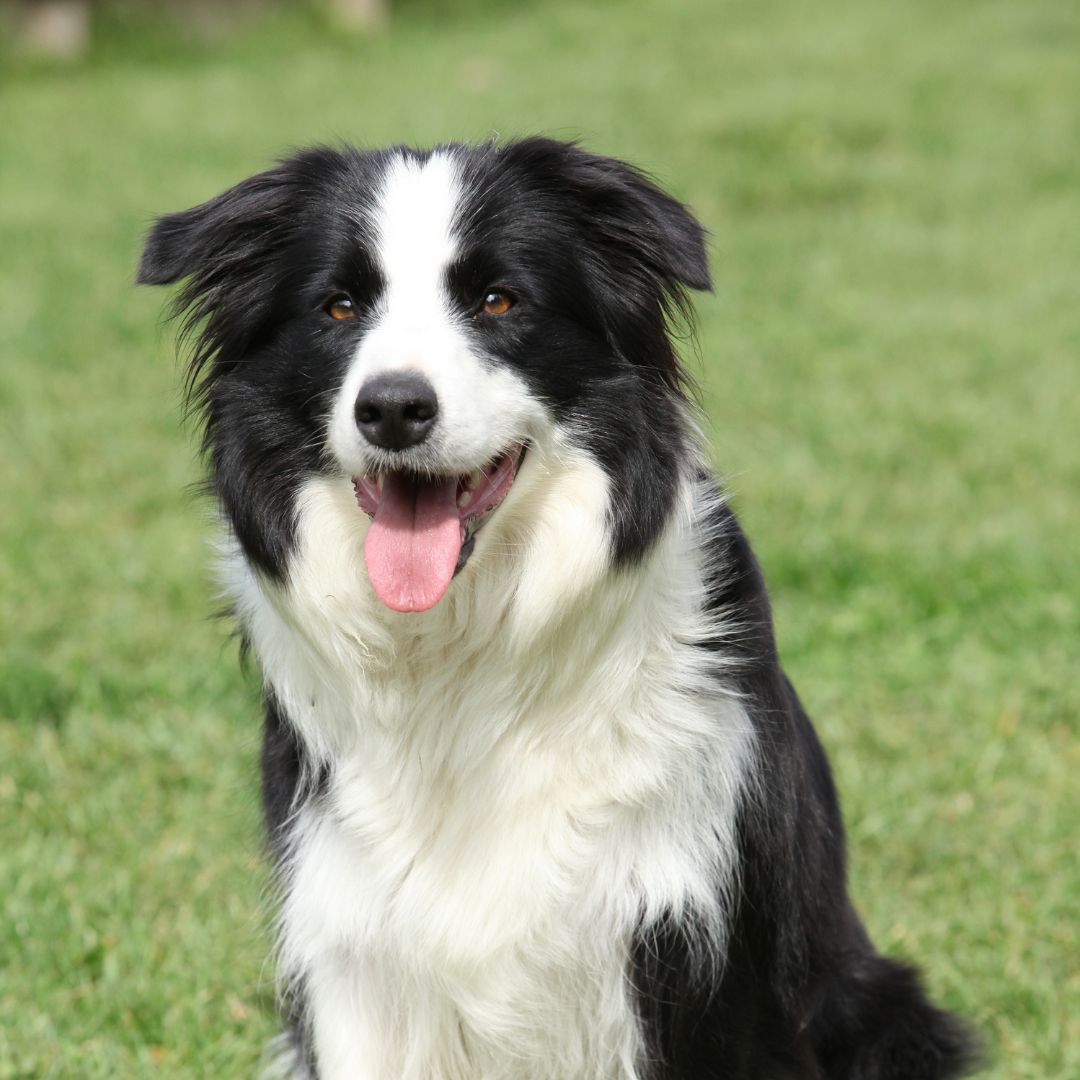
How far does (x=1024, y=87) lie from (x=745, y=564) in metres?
11.4

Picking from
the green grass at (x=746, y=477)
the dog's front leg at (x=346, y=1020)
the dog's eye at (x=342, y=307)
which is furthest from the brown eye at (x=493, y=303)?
the dog's front leg at (x=346, y=1020)

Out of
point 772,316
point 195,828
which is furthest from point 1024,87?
point 195,828

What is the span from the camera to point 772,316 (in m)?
8.62

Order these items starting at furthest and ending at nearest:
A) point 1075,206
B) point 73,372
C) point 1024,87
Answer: point 1024,87 → point 1075,206 → point 73,372

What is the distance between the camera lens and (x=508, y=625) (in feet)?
9.07

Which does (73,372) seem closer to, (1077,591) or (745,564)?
(1077,591)

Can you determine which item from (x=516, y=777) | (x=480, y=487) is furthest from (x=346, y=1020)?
(x=480, y=487)

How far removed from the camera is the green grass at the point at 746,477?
383cm

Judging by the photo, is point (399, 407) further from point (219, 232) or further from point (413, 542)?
point (219, 232)

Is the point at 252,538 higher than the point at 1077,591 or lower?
higher

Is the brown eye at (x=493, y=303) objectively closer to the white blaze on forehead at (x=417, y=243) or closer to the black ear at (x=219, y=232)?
the white blaze on forehead at (x=417, y=243)

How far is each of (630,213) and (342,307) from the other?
533 millimetres

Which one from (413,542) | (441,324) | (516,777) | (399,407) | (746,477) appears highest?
(441,324)

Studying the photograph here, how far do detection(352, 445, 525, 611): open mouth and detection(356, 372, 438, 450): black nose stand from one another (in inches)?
6.4
